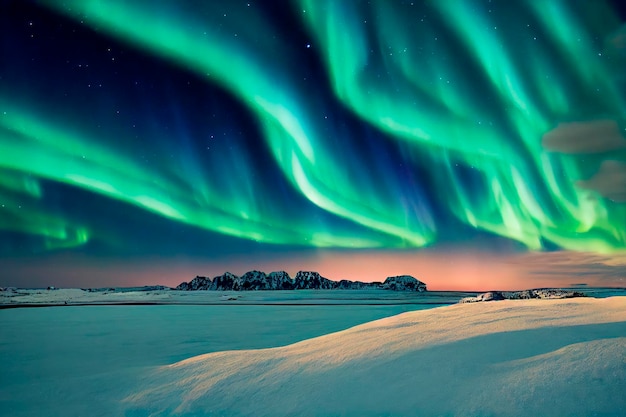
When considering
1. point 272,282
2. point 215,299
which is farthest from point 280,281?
point 215,299

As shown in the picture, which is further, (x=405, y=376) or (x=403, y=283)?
(x=403, y=283)

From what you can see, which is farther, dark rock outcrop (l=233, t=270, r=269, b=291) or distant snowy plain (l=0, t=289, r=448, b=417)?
dark rock outcrop (l=233, t=270, r=269, b=291)

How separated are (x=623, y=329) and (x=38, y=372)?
811cm

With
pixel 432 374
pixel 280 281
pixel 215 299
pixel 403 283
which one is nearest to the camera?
pixel 432 374

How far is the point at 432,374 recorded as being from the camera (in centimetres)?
351

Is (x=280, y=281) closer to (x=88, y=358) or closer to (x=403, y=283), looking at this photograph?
(x=403, y=283)

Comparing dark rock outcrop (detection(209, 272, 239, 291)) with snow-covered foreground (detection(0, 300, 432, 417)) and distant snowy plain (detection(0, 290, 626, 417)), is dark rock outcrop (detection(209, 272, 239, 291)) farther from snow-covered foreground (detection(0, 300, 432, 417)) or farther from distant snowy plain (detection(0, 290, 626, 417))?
distant snowy plain (detection(0, 290, 626, 417))

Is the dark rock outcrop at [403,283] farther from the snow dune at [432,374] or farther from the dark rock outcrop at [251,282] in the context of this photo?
the snow dune at [432,374]

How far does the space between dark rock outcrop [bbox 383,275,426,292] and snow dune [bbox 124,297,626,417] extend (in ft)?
317

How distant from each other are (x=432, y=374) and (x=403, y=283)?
103615 mm

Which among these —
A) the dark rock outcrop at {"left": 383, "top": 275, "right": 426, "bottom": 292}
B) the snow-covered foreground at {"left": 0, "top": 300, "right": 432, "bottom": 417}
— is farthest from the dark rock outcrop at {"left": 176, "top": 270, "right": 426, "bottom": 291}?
the snow-covered foreground at {"left": 0, "top": 300, "right": 432, "bottom": 417}

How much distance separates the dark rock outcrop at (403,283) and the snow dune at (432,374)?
96588mm

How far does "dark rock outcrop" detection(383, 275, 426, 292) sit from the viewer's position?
99.7 m

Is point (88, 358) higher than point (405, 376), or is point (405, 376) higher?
point (405, 376)
